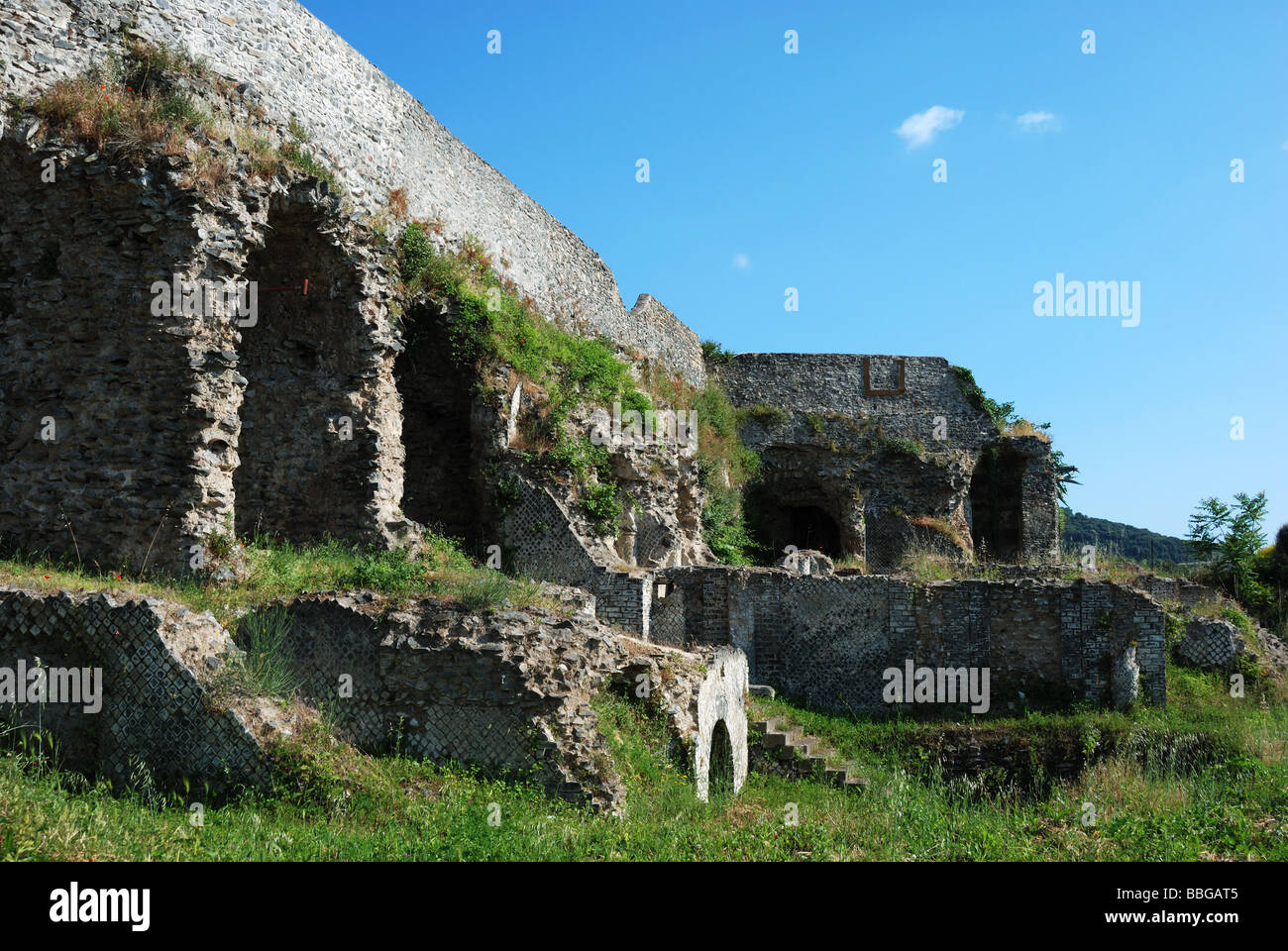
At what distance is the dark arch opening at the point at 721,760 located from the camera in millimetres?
12062

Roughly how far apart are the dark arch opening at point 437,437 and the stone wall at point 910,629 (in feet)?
12.1

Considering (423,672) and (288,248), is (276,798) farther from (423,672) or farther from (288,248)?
(288,248)

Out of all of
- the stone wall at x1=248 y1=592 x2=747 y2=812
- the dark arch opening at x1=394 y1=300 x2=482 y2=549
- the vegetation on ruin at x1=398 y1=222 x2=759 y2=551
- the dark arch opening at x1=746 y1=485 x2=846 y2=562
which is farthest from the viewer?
the dark arch opening at x1=746 y1=485 x2=846 y2=562

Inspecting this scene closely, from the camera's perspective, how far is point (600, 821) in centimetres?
833

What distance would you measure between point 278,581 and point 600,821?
461 cm

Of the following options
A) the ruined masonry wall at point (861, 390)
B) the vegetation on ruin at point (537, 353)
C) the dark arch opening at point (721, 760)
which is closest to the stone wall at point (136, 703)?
the dark arch opening at point (721, 760)

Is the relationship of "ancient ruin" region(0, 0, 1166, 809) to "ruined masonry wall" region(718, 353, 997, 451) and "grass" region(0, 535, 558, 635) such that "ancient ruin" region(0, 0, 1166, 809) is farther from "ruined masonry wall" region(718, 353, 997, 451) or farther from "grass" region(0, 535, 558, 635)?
"ruined masonry wall" region(718, 353, 997, 451)

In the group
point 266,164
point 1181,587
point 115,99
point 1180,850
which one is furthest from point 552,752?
point 1181,587

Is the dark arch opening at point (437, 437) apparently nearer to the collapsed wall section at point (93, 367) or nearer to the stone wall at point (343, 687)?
the collapsed wall section at point (93, 367)

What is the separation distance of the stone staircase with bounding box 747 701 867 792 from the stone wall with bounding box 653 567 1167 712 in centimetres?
252

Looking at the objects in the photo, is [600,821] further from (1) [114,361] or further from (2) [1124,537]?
(2) [1124,537]

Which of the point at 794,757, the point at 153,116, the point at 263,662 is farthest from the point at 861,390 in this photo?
the point at 263,662

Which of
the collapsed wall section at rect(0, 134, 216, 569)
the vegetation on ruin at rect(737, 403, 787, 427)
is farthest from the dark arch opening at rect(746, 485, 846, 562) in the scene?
the collapsed wall section at rect(0, 134, 216, 569)

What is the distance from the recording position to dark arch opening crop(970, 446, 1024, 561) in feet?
93.1
